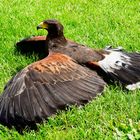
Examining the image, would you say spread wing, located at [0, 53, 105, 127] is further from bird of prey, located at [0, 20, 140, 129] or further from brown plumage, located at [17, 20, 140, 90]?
brown plumage, located at [17, 20, 140, 90]

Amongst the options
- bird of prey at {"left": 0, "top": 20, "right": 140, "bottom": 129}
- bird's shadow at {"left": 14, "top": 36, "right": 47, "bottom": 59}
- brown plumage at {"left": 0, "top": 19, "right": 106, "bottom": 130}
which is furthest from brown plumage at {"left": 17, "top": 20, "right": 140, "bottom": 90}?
bird's shadow at {"left": 14, "top": 36, "right": 47, "bottom": 59}

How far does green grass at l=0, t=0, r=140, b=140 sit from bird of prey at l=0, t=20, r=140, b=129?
0.41ft

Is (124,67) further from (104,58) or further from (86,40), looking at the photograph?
(86,40)

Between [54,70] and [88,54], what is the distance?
83 cm

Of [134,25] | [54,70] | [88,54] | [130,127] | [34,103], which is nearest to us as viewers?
[130,127]

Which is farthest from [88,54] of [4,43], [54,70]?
[4,43]

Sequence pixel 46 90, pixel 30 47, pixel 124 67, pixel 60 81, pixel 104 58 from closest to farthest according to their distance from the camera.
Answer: pixel 46 90, pixel 60 81, pixel 124 67, pixel 104 58, pixel 30 47

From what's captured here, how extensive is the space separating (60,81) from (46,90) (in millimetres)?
240

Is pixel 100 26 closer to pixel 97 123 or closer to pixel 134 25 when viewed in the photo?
pixel 134 25

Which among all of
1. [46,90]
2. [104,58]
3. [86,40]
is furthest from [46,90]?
[86,40]

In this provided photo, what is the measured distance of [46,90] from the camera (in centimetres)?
600

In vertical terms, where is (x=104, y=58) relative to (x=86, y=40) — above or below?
above

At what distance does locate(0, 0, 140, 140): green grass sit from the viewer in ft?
18.4

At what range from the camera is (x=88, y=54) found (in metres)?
6.87
